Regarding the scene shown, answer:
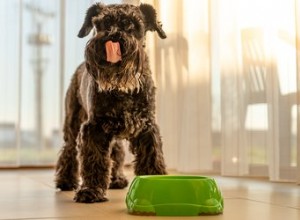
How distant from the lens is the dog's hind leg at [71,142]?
2.54 metres

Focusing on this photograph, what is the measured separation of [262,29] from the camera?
9.53 ft

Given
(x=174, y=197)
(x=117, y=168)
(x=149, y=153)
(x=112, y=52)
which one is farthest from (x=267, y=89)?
(x=174, y=197)

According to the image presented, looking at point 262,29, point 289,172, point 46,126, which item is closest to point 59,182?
point 289,172

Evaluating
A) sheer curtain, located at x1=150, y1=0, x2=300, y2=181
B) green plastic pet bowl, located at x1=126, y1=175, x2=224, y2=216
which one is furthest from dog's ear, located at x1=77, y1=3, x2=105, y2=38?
sheer curtain, located at x1=150, y1=0, x2=300, y2=181

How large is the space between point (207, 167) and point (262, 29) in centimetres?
86

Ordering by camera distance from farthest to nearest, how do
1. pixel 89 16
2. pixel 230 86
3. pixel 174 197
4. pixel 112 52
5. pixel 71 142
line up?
pixel 230 86
pixel 71 142
pixel 89 16
pixel 112 52
pixel 174 197

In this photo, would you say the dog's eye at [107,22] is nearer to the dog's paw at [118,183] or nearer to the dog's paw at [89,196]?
the dog's paw at [89,196]

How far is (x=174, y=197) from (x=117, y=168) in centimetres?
109

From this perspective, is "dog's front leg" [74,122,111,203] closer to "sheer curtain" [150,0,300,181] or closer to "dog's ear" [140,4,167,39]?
"dog's ear" [140,4,167,39]

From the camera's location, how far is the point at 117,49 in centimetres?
185

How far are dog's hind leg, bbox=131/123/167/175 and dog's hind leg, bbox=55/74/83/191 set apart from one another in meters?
0.54

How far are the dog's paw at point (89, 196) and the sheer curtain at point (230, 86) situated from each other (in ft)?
3.42

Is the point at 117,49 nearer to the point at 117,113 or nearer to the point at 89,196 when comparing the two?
the point at 117,113

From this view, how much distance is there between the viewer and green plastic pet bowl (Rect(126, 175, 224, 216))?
1553 mm
